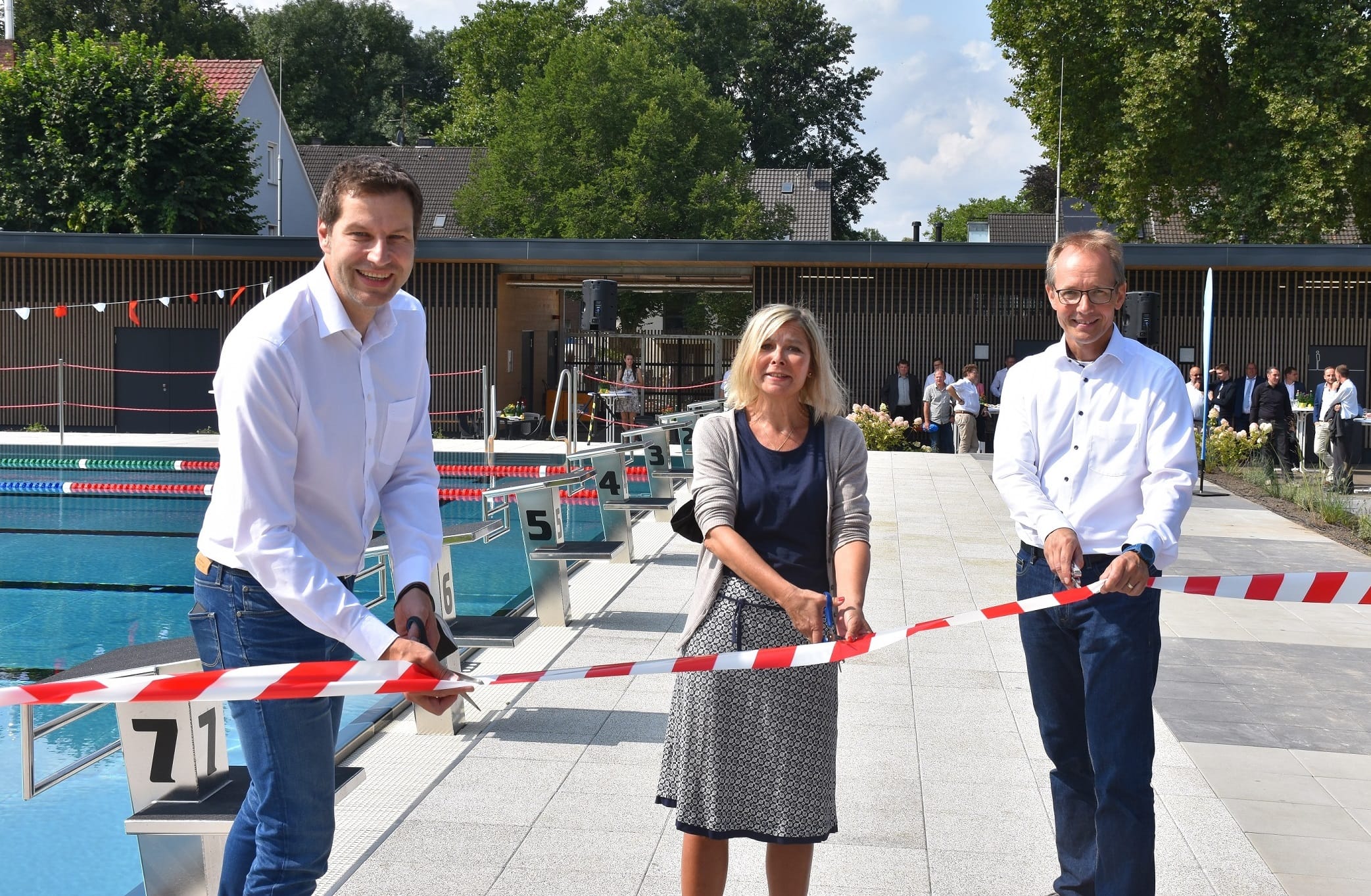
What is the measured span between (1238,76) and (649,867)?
30626mm

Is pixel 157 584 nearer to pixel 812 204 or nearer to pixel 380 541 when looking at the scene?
pixel 380 541

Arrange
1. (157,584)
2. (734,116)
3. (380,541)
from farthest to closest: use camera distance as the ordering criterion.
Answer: (734,116) < (157,584) < (380,541)

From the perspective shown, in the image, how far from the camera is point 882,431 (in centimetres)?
2050

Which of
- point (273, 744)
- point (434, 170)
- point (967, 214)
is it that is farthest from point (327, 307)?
point (967, 214)

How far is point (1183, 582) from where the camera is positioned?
3.79 meters

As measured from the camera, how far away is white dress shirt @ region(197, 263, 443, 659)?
7.77 feet

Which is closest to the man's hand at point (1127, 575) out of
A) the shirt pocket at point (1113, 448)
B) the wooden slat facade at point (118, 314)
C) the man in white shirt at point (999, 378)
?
the shirt pocket at point (1113, 448)

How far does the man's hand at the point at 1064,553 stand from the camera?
3.07 metres

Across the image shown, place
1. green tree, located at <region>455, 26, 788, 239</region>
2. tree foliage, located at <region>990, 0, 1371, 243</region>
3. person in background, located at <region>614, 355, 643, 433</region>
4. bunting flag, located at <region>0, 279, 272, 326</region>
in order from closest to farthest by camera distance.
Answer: bunting flag, located at <region>0, 279, 272, 326</region>, person in background, located at <region>614, 355, 643, 433</region>, tree foliage, located at <region>990, 0, 1371, 243</region>, green tree, located at <region>455, 26, 788, 239</region>

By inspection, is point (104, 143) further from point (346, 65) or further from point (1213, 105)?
point (346, 65)

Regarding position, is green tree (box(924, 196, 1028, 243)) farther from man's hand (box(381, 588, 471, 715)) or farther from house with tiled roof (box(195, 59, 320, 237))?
man's hand (box(381, 588, 471, 715))

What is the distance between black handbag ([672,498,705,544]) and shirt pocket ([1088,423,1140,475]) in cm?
102

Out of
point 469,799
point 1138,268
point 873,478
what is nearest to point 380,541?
point 469,799

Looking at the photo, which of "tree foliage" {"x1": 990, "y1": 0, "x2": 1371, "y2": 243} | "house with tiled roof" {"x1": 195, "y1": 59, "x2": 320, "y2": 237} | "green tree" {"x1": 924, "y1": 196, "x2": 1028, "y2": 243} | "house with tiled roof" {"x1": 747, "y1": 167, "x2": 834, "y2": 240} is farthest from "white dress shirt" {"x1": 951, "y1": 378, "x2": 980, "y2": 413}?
"green tree" {"x1": 924, "y1": 196, "x2": 1028, "y2": 243}
